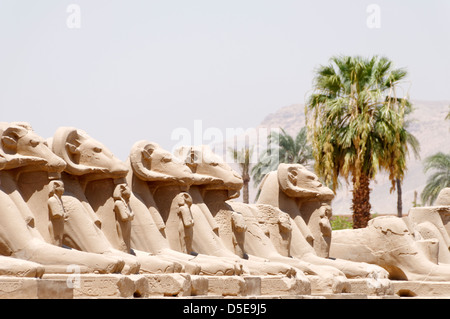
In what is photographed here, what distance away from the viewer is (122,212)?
1288cm

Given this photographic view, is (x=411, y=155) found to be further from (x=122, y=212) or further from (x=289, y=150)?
(x=122, y=212)

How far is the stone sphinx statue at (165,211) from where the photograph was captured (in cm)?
1357

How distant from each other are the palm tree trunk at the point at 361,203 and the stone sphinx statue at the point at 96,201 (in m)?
11.3

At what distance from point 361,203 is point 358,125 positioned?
6.92 feet

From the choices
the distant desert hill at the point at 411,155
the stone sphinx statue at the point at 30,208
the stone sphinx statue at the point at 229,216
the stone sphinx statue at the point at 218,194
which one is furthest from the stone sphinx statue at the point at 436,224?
the distant desert hill at the point at 411,155

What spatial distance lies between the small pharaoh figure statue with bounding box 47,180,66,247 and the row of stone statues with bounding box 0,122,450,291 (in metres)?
0.01

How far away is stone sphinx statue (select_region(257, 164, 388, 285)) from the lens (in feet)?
55.8

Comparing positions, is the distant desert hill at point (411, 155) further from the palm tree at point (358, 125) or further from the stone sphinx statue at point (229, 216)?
the stone sphinx statue at point (229, 216)

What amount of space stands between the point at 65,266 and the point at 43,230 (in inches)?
34.7

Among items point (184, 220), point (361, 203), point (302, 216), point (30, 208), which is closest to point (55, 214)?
point (30, 208)

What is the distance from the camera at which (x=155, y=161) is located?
46.9ft

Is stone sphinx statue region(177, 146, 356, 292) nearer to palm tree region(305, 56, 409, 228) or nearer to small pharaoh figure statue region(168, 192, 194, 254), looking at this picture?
small pharaoh figure statue region(168, 192, 194, 254)

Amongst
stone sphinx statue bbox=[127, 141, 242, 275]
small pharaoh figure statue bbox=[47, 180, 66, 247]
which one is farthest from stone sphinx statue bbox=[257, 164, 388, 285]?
small pharaoh figure statue bbox=[47, 180, 66, 247]

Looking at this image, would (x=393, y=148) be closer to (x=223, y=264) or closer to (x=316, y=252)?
(x=316, y=252)
